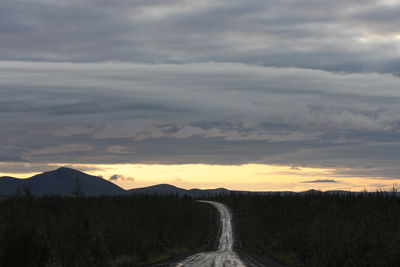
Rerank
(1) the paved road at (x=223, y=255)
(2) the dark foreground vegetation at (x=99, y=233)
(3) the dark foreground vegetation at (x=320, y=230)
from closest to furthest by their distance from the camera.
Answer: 1. (2) the dark foreground vegetation at (x=99, y=233)
2. (1) the paved road at (x=223, y=255)
3. (3) the dark foreground vegetation at (x=320, y=230)

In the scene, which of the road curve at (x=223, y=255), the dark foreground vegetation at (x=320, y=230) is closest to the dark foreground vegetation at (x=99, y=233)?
the road curve at (x=223, y=255)

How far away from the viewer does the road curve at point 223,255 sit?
42562mm

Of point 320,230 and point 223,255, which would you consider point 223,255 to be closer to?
point 223,255

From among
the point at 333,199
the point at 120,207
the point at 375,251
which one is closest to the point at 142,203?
the point at 120,207

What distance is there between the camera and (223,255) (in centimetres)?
A: 5303

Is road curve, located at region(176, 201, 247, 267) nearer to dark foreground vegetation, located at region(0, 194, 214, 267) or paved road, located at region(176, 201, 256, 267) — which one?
paved road, located at region(176, 201, 256, 267)

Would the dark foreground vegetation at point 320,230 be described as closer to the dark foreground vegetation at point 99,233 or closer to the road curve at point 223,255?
the road curve at point 223,255

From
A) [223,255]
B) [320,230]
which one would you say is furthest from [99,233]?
[320,230]

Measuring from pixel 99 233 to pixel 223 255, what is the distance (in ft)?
41.4

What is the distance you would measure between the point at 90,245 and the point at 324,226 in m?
23.8

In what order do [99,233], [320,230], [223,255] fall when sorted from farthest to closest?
[320,230], [99,233], [223,255]

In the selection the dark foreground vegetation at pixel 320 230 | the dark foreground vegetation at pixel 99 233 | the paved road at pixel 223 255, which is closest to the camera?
the dark foreground vegetation at pixel 99 233

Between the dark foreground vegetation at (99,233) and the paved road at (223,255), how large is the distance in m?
2.79

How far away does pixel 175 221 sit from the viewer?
118m
